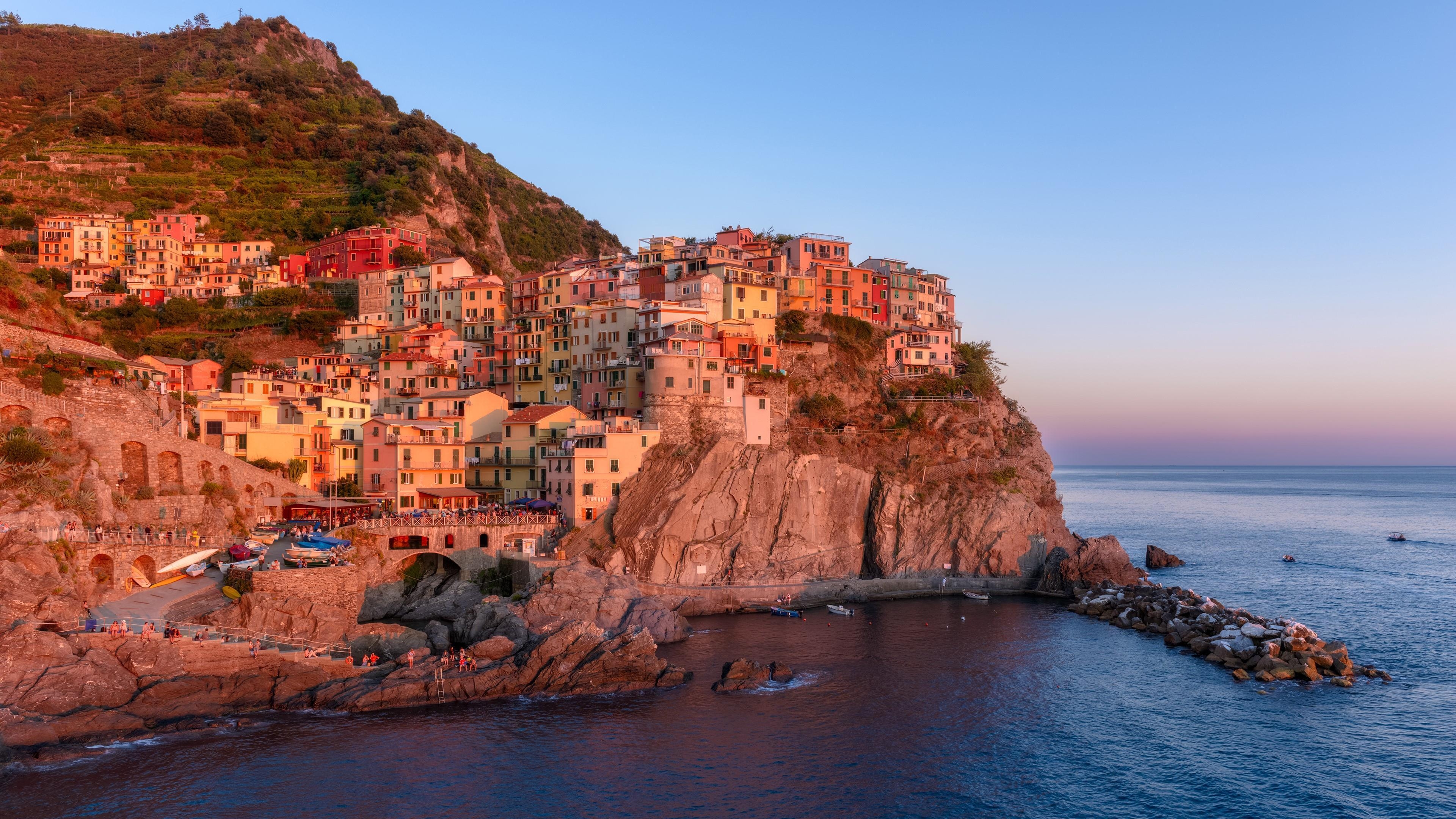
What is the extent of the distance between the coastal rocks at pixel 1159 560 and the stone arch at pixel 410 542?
196ft

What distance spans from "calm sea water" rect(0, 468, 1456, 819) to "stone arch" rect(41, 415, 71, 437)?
847 inches

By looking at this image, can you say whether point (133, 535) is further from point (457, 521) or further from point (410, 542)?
point (457, 521)

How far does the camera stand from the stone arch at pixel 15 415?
44.5m

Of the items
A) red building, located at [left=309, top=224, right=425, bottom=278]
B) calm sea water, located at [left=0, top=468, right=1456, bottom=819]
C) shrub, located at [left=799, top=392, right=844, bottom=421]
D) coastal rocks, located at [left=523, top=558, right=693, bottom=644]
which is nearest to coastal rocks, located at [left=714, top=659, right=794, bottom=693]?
calm sea water, located at [left=0, top=468, right=1456, bottom=819]

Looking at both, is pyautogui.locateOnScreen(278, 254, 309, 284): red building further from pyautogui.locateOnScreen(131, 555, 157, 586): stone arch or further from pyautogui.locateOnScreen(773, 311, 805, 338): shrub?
pyautogui.locateOnScreen(131, 555, 157, 586): stone arch

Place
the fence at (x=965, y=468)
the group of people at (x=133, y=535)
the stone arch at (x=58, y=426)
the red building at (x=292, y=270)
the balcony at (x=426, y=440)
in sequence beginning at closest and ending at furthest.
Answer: the group of people at (x=133, y=535), the stone arch at (x=58, y=426), the balcony at (x=426, y=440), the fence at (x=965, y=468), the red building at (x=292, y=270)

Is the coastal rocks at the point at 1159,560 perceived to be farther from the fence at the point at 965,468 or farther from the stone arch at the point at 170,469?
the stone arch at the point at 170,469

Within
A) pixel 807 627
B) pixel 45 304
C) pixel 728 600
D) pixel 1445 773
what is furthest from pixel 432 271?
pixel 1445 773

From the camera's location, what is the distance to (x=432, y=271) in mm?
87562

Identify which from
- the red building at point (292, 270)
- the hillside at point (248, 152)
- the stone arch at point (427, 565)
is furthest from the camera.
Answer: the hillside at point (248, 152)

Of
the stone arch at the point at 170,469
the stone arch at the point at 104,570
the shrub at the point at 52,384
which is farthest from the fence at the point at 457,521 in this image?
the shrub at the point at 52,384

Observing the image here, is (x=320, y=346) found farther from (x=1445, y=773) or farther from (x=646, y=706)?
(x=1445, y=773)

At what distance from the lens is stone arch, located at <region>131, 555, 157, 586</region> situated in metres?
42.3

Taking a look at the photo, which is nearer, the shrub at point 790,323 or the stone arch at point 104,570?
the stone arch at point 104,570
